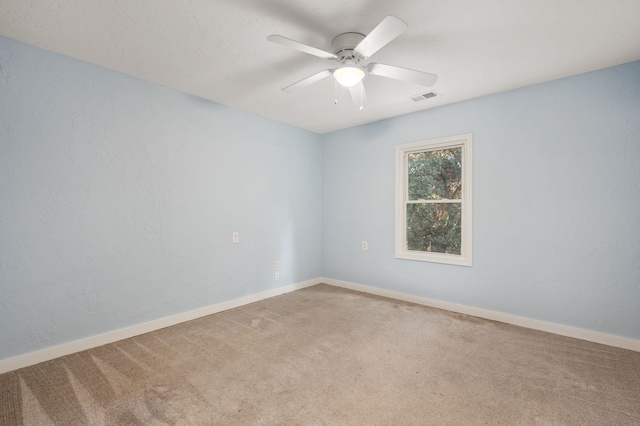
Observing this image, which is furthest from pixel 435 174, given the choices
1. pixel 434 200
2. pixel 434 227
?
pixel 434 227

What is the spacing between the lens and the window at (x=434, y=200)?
348 cm

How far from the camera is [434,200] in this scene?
3771 mm

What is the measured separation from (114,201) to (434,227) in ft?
11.9

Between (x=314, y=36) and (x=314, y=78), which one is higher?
(x=314, y=36)

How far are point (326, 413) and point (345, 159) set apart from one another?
3559 millimetres

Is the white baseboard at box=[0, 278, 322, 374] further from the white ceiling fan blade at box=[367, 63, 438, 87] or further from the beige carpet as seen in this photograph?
the white ceiling fan blade at box=[367, 63, 438, 87]

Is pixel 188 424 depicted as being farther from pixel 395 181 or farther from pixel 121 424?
pixel 395 181

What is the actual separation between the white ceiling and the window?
2.75 ft

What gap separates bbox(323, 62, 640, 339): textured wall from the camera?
2570 millimetres

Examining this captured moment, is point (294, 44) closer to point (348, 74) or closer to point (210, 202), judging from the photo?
point (348, 74)

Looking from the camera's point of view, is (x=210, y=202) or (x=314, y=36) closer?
(x=314, y=36)

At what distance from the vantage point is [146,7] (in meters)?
1.87

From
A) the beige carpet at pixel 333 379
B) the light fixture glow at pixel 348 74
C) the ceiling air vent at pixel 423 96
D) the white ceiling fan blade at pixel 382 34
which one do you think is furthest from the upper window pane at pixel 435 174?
the white ceiling fan blade at pixel 382 34

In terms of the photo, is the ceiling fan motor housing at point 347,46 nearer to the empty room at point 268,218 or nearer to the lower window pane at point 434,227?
the empty room at point 268,218
